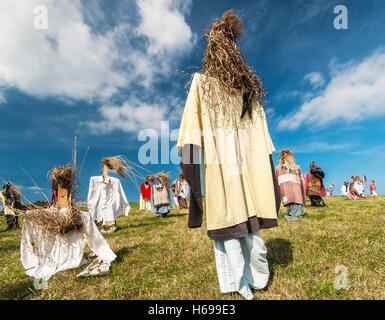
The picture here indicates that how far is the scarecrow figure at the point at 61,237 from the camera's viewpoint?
4047mm

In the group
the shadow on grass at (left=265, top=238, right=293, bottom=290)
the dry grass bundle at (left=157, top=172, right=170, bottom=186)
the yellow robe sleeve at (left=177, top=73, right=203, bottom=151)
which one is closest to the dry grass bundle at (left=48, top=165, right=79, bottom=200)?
the yellow robe sleeve at (left=177, top=73, right=203, bottom=151)

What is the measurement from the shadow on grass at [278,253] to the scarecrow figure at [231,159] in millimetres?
729

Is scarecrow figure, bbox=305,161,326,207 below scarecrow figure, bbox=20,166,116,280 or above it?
Result: above

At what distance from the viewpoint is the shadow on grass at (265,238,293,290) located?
3.66m

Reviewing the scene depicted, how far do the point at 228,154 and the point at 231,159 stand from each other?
7 centimetres

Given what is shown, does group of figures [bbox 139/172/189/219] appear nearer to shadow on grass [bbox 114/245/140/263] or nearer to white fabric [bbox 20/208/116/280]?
shadow on grass [bbox 114/245/140/263]

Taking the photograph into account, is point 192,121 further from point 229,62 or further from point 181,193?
point 181,193

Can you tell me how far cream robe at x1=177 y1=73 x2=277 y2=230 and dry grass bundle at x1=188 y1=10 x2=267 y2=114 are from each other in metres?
0.12

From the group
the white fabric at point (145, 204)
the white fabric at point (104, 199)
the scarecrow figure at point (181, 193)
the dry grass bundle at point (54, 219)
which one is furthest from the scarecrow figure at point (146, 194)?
the dry grass bundle at point (54, 219)

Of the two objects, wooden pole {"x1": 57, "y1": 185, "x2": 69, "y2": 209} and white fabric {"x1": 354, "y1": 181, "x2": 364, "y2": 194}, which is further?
white fabric {"x1": 354, "y1": 181, "x2": 364, "y2": 194}

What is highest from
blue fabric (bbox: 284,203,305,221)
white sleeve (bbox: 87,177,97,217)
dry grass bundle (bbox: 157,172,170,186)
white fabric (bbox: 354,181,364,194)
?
dry grass bundle (bbox: 157,172,170,186)

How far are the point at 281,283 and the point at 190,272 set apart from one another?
1.40 meters
